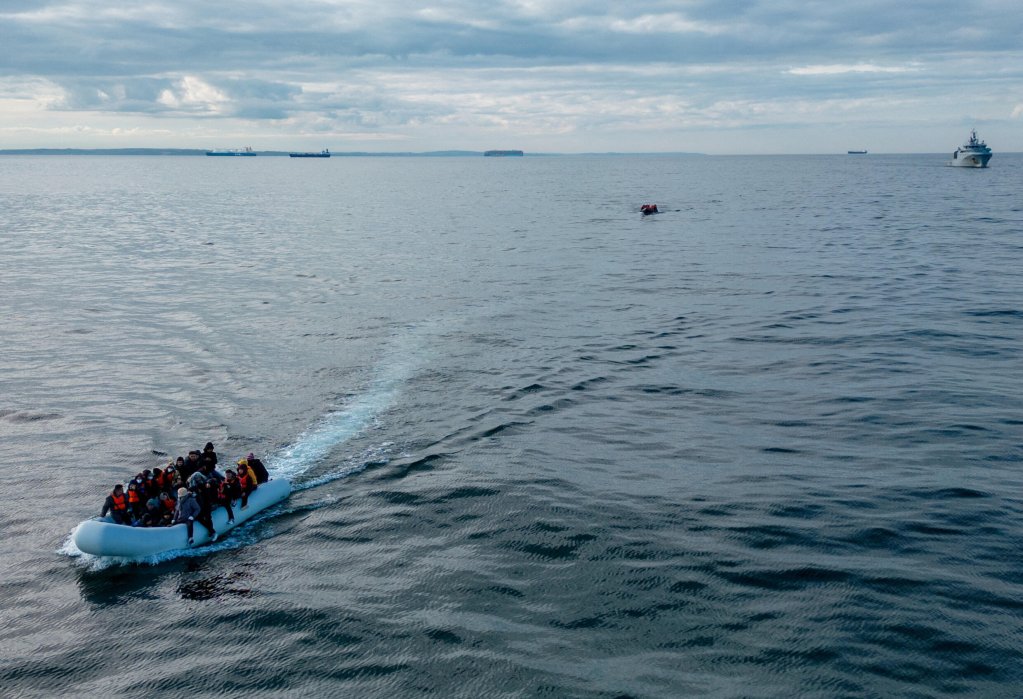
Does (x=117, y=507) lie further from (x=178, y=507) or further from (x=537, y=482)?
(x=537, y=482)

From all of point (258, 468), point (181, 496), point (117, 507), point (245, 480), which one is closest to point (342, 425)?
point (258, 468)

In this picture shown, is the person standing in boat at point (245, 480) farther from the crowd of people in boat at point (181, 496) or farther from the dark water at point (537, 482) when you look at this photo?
the dark water at point (537, 482)

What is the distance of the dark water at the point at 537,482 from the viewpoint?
1859 cm

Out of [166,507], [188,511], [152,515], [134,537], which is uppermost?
[188,511]

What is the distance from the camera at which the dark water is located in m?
18.6

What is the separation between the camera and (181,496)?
24188 millimetres

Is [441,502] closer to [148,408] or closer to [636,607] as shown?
[636,607]

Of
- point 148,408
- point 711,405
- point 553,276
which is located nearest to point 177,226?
point 553,276

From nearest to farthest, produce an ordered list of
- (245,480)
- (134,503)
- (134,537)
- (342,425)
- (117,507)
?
(134,537), (117,507), (134,503), (245,480), (342,425)

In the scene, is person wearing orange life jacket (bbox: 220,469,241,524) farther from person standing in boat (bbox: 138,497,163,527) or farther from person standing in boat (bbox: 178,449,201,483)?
person standing in boat (bbox: 138,497,163,527)

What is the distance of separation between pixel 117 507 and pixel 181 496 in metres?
1.97

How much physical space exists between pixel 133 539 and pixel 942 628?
68.3 feet

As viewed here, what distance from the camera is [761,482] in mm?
26641

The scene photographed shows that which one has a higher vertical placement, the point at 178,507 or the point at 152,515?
the point at 178,507
